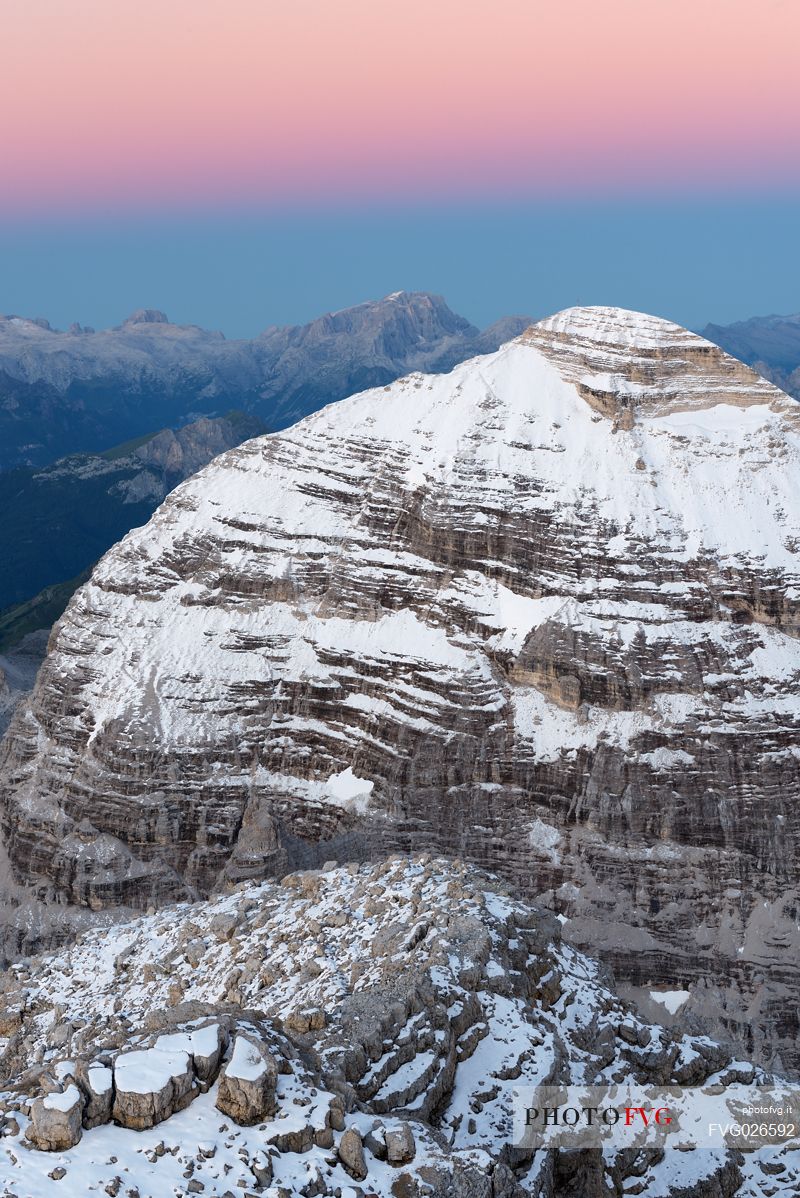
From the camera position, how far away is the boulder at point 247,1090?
120 feet

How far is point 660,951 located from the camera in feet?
337

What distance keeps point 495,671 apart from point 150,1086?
8242 centimetres

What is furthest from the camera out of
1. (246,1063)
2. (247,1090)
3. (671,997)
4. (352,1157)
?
(671,997)

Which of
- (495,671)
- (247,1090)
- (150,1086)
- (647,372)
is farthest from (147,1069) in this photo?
(647,372)

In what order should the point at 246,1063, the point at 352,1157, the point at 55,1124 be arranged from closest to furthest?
the point at 55,1124 → the point at 352,1157 → the point at 246,1063

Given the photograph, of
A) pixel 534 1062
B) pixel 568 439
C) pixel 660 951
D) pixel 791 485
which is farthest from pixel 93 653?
pixel 534 1062

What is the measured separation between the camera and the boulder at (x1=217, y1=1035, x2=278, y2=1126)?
36.6 meters

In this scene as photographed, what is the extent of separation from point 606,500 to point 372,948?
7635cm

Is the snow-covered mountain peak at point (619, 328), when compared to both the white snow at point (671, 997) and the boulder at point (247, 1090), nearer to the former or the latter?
the white snow at point (671, 997)

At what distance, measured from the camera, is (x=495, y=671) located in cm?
11688

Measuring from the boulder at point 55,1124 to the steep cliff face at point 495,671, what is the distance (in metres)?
73.3

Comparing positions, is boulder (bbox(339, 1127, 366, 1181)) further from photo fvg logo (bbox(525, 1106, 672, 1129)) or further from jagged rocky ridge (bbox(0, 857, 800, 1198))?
photo fvg logo (bbox(525, 1106, 672, 1129))

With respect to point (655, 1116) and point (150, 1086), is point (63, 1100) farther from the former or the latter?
point (655, 1116)

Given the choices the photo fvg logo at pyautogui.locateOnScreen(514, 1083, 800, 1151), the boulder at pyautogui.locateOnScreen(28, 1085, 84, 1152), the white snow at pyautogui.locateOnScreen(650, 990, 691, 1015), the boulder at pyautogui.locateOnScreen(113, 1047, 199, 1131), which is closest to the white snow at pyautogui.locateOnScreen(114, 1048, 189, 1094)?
the boulder at pyautogui.locateOnScreen(113, 1047, 199, 1131)
